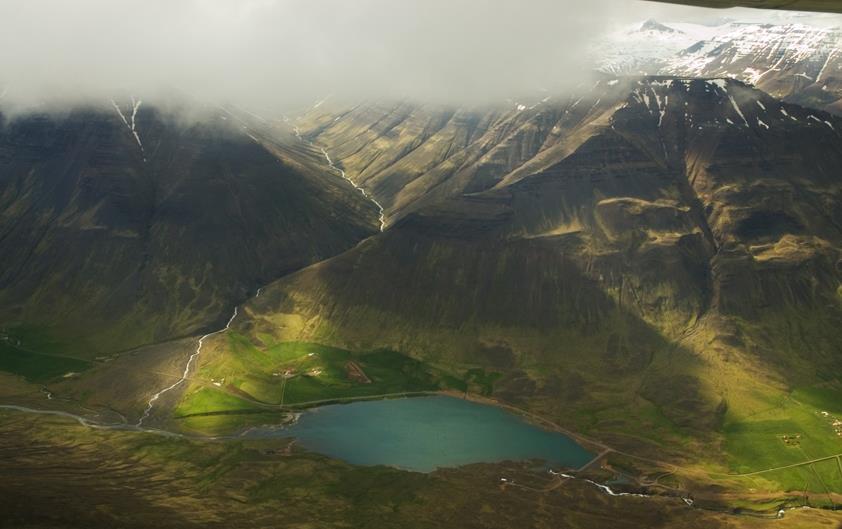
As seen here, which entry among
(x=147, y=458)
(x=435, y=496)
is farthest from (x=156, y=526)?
(x=435, y=496)

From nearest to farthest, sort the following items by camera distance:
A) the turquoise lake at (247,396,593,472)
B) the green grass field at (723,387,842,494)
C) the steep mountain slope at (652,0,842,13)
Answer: the steep mountain slope at (652,0,842,13)
the green grass field at (723,387,842,494)
the turquoise lake at (247,396,593,472)

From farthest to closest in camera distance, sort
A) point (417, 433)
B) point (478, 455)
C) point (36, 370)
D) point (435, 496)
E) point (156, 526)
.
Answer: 1. point (36, 370)
2. point (417, 433)
3. point (478, 455)
4. point (435, 496)
5. point (156, 526)

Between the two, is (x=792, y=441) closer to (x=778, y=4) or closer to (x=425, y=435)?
(x=425, y=435)

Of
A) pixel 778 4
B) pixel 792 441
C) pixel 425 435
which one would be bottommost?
pixel 425 435

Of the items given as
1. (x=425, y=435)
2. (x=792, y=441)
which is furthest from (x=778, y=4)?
(x=792, y=441)

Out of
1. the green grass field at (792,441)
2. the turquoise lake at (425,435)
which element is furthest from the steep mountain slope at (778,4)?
the green grass field at (792,441)

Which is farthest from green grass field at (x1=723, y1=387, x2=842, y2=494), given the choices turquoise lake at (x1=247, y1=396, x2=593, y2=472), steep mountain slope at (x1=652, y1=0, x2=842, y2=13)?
steep mountain slope at (x1=652, y1=0, x2=842, y2=13)

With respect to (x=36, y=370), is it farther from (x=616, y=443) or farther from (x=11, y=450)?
(x=616, y=443)

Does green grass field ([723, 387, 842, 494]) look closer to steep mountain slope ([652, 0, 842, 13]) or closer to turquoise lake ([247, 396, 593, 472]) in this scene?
turquoise lake ([247, 396, 593, 472])
